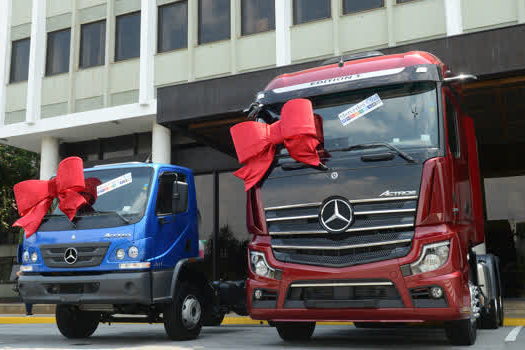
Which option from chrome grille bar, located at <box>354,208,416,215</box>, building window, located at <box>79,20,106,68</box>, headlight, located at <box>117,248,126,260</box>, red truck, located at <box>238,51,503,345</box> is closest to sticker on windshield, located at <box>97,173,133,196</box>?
headlight, located at <box>117,248,126,260</box>

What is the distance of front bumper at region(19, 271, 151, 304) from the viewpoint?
7688 mm

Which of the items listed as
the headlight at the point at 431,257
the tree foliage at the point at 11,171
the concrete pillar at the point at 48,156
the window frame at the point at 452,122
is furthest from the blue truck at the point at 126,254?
the tree foliage at the point at 11,171

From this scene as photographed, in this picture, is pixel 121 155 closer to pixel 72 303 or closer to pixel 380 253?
pixel 72 303

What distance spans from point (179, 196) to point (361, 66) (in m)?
3.01

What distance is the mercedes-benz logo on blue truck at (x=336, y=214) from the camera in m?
6.55

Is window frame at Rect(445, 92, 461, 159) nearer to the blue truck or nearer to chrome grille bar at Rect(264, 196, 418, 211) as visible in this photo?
chrome grille bar at Rect(264, 196, 418, 211)

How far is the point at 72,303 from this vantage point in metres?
7.85

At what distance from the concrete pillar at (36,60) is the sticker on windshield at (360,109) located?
53.8ft

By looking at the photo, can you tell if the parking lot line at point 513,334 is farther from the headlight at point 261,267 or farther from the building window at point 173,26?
the building window at point 173,26

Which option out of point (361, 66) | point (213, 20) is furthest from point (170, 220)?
point (213, 20)

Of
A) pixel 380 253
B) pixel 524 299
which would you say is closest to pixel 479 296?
pixel 380 253

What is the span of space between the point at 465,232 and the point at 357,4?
1148 cm

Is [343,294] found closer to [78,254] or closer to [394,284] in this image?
[394,284]

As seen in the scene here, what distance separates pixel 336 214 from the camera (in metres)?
6.60
